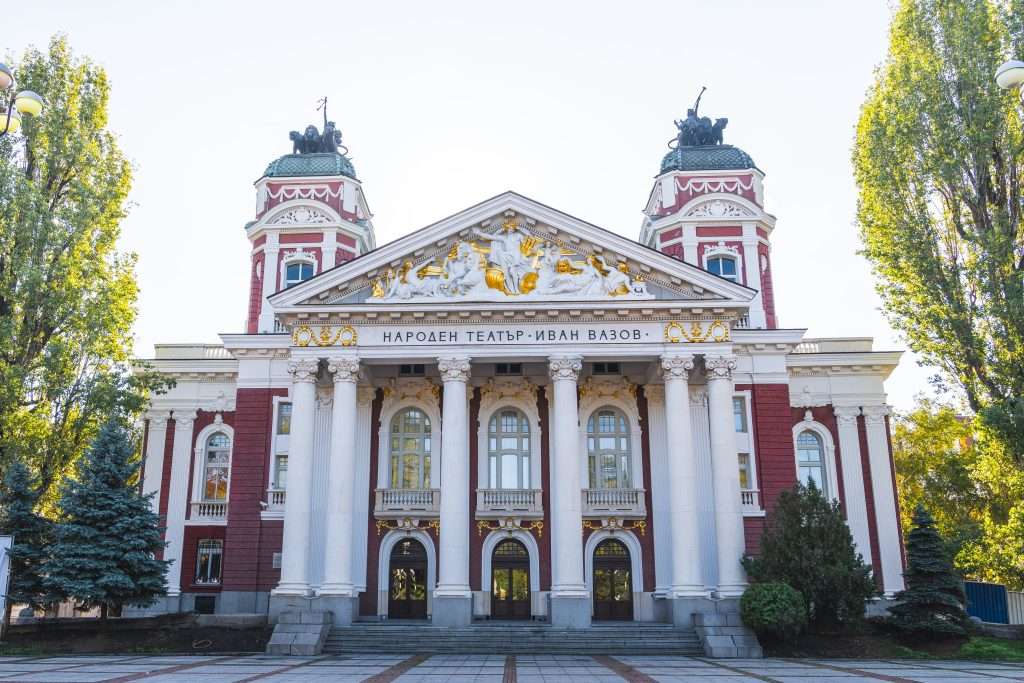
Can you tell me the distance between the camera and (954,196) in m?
26.0

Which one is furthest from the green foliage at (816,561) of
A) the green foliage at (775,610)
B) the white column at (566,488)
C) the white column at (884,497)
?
the white column at (884,497)

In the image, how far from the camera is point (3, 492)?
2434 centimetres

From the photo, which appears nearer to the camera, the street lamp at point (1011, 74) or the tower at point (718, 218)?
the street lamp at point (1011, 74)

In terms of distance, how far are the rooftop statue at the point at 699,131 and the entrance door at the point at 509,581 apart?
1984 centimetres

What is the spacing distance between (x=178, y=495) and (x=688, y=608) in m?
20.4

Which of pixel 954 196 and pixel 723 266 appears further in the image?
pixel 723 266

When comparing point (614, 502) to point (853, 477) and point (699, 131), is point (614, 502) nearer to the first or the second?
point (853, 477)

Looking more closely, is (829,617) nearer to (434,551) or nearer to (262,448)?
(434,551)

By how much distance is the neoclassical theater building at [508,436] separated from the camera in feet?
89.0

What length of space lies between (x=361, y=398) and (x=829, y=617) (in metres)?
17.2

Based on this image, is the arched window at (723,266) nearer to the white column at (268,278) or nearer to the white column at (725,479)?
the white column at (725,479)

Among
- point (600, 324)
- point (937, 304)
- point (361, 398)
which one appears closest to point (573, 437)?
point (600, 324)

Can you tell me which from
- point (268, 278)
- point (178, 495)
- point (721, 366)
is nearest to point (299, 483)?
point (178, 495)

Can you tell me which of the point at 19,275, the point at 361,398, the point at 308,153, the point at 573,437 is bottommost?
the point at 573,437
